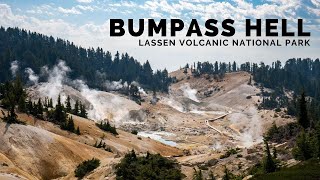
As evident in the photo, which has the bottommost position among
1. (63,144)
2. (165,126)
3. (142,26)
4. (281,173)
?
(165,126)

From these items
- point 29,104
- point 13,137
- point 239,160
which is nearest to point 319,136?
point 239,160

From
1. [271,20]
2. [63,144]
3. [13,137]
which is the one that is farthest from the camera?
[271,20]

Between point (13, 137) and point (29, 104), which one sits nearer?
point (13, 137)

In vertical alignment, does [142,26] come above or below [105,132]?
above

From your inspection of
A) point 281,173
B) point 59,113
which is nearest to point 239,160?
point 281,173

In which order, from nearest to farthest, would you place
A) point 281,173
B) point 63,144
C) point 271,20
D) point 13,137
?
point 281,173
point 13,137
point 63,144
point 271,20

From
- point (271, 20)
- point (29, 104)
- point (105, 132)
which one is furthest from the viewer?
point (105, 132)

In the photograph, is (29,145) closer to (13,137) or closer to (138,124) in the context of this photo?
(13,137)

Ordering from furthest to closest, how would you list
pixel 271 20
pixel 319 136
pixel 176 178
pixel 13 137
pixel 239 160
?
pixel 271 20 → pixel 13 137 → pixel 239 160 → pixel 176 178 → pixel 319 136

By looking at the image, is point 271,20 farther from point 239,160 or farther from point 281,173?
point 281,173
